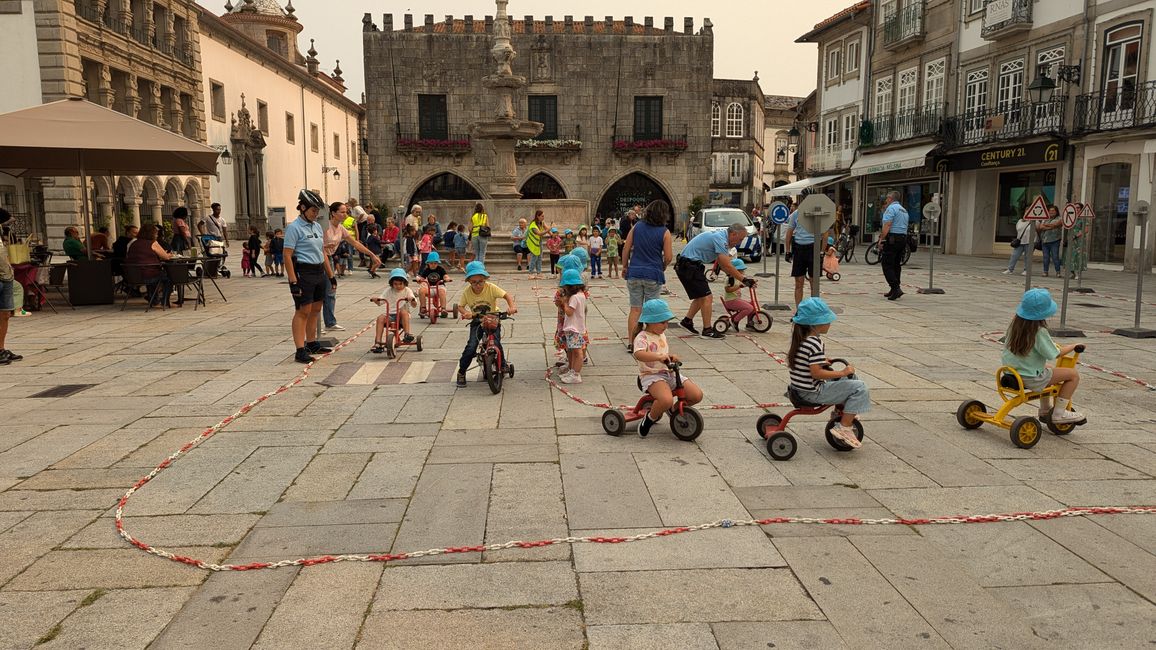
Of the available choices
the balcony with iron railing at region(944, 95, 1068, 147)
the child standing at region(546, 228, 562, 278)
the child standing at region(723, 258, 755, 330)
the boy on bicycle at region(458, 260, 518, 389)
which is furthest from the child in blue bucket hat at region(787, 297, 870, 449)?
the balcony with iron railing at region(944, 95, 1068, 147)

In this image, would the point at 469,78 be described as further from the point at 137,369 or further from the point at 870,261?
the point at 137,369

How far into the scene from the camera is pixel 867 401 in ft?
16.7

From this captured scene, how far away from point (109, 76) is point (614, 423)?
2634cm

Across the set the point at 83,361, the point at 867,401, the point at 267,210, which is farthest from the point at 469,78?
the point at 867,401

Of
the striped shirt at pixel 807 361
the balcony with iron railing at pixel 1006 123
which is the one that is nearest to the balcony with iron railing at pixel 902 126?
the balcony with iron railing at pixel 1006 123

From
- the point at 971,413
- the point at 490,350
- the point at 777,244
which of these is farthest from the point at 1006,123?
the point at 490,350

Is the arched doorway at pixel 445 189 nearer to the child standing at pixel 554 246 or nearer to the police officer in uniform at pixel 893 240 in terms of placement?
the child standing at pixel 554 246

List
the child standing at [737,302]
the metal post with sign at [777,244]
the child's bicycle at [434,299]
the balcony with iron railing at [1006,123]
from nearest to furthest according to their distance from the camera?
the child standing at [737,302], the child's bicycle at [434,299], the metal post with sign at [777,244], the balcony with iron railing at [1006,123]

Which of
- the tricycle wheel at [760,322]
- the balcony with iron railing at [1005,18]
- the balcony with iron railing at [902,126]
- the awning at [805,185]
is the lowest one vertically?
the tricycle wheel at [760,322]

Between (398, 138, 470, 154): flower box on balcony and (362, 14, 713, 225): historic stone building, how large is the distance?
53 mm

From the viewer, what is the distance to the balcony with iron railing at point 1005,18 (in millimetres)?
22359

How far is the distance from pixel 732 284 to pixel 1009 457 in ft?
17.6

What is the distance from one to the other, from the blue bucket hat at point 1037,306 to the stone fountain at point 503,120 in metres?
16.7

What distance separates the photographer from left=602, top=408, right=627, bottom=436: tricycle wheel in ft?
18.4
